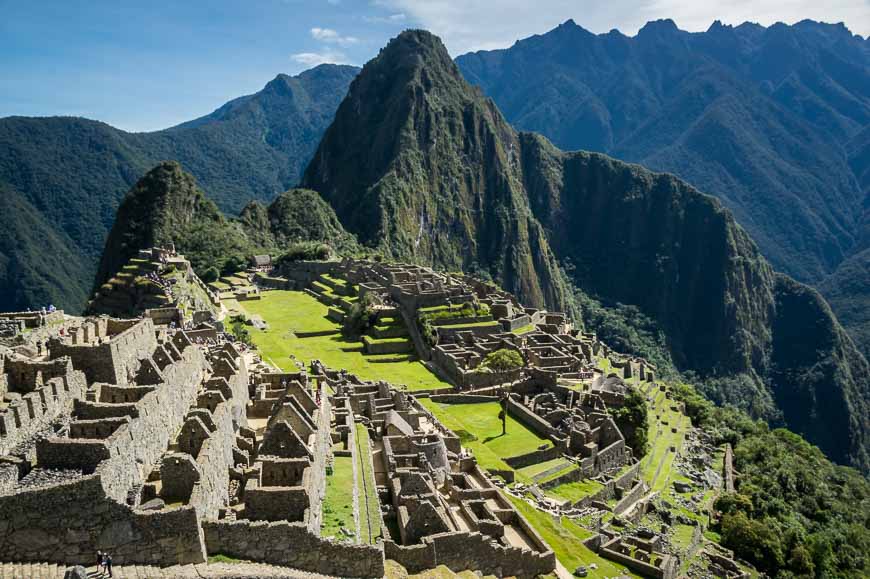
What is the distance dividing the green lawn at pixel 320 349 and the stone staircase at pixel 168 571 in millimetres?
27693

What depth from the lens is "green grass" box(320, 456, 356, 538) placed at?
61.8 ft

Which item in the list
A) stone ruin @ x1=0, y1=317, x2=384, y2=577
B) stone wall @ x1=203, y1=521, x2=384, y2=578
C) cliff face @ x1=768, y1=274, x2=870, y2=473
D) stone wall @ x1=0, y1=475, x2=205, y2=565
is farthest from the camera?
cliff face @ x1=768, y1=274, x2=870, y2=473

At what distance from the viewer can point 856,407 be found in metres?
176

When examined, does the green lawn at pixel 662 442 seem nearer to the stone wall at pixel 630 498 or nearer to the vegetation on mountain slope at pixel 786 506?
the stone wall at pixel 630 498

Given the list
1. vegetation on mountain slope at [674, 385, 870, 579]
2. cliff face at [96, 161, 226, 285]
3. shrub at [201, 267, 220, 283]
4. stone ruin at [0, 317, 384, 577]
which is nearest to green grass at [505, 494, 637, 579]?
stone ruin at [0, 317, 384, 577]

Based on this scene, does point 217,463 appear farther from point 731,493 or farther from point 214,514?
point 731,493

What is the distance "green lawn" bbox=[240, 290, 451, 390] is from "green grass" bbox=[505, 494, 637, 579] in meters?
19.4

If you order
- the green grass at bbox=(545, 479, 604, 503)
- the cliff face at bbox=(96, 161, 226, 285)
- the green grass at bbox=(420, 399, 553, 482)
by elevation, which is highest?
the cliff face at bbox=(96, 161, 226, 285)

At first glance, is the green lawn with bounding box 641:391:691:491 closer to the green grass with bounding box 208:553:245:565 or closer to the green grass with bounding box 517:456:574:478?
the green grass with bounding box 517:456:574:478

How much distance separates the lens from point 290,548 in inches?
656

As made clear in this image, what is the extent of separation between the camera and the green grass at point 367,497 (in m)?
19.8

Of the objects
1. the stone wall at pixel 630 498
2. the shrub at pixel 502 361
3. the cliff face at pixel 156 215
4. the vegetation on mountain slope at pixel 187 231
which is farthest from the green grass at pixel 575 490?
the cliff face at pixel 156 215

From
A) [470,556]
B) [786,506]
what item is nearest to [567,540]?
[470,556]

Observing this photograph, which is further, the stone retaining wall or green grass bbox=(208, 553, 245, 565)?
the stone retaining wall
